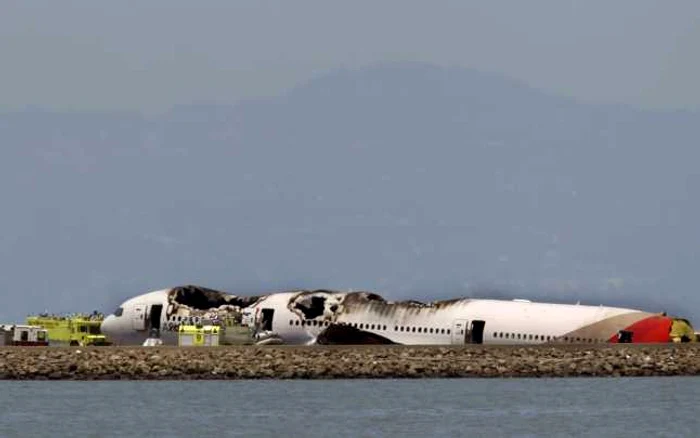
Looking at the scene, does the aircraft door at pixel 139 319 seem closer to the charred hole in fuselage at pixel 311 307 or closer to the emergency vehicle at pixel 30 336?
the emergency vehicle at pixel 30 336

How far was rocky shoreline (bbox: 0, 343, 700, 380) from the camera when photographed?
12100cm

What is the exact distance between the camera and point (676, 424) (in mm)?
94500

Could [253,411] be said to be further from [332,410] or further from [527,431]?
[527,431]

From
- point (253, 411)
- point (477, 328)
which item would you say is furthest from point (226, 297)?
point (253, 411)

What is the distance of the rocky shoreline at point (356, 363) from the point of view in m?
121

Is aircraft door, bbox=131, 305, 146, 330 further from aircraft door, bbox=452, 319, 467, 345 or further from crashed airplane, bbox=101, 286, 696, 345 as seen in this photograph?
aircraft door, bbox=452, 319, 467, 345

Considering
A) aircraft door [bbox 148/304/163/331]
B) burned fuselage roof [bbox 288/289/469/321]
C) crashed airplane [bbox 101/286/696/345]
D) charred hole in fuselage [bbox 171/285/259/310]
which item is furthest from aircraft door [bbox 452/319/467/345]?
aircraft door [bbox 148/304/163/331]

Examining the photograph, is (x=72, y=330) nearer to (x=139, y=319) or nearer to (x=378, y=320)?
(x=139, y=319)

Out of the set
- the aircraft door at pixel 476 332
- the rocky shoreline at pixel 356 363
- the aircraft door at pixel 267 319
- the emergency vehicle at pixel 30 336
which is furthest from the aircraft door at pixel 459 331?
the emergency vehicle at pixel 30 336

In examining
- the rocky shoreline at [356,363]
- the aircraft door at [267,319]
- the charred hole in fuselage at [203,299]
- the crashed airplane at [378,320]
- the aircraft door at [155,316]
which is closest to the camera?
the rocky shoreline at [356,363]

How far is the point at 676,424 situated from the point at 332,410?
14967 millimetres

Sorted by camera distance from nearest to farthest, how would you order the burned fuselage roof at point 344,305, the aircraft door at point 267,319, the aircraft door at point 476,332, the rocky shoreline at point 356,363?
the rocky shoreline at point 356,363, the aircraft door at point 476,332, the burned fuselage roof at point 344,305, the aircraft door at point 267,319

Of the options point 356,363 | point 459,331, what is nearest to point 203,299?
point 459,331

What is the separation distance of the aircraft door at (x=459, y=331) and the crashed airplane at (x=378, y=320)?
0.18 feet
